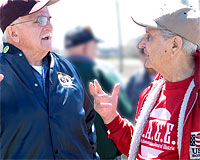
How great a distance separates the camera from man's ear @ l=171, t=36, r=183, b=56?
2.72 m

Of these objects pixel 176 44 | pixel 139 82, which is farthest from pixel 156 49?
pixel 139 82

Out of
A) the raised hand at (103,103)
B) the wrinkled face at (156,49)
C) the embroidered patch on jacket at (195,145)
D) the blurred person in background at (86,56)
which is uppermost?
the wrinkled face at (156,49)

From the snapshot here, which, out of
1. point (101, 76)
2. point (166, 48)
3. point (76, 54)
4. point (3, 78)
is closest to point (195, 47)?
point (166, 48)

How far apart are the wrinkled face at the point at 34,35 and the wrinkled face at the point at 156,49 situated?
678 millimetres

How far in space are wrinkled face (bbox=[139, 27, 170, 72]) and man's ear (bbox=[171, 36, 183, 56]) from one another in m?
0.04

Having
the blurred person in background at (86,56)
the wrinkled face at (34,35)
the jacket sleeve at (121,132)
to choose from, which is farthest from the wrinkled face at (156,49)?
the blurred person in background at (86,56)

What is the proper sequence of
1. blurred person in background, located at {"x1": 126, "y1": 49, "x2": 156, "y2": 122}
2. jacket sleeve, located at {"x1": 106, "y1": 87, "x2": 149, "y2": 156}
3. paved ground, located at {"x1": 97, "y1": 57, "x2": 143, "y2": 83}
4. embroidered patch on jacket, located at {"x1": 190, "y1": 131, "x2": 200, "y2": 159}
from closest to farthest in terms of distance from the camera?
embroidered patch on jacket, located at {"x1": 190, "y1": 131, "x2": 200, "y2": 159}
jacket sleeve, located at {"x1": 106, "y1": 87, "x2": 149, "y2": 156}
blurred person in background, located at {"x1": 126, "y1": 49, "x2": 156, "y2": 122}
paved ground, located at {"x1": 97, "y1": 57, "x2": 143, "y2": 83}

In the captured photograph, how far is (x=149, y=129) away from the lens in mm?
2793

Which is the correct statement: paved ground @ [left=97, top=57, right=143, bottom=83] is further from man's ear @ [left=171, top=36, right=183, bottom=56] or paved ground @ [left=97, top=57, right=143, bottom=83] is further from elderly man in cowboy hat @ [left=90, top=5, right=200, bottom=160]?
man's ear @ [left=171, top=36, right=183, bottom=56]

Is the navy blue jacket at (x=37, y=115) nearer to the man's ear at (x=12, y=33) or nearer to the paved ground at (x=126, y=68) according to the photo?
the man's ear at (x=12, y=33)

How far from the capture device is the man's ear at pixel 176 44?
272 cm

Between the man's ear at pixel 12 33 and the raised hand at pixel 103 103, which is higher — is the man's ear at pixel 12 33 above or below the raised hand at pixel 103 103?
above

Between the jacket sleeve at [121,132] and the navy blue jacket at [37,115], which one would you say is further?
the jacket sleeve at [121,132]

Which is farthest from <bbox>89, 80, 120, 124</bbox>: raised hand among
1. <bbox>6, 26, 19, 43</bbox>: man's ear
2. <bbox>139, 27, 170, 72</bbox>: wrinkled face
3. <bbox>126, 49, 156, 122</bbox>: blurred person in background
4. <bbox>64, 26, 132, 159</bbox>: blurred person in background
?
<bbox>126, 49, 156, 122</bbox>: blurred person in background
